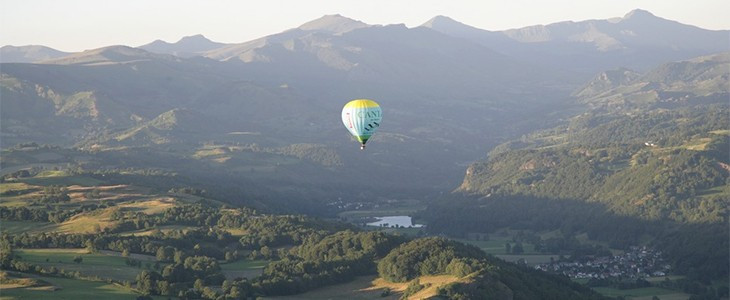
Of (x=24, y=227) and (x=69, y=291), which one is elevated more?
(x=69, y=291)

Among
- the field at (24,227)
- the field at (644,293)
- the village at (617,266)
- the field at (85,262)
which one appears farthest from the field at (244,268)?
the village at (617,266)

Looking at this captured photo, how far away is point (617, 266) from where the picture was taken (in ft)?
575

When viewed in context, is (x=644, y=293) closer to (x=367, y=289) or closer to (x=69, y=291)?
(x=367, y=289)

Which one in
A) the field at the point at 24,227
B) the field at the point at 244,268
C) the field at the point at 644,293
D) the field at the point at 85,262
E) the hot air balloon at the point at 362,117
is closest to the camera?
the field at the point at 85,262

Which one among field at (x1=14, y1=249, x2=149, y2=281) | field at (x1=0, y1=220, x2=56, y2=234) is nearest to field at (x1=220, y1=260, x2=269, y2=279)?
field at (x1=14, y1=249, x2=149, y2=281)

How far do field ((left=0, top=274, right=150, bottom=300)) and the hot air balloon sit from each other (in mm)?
38616

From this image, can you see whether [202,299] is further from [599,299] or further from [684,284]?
[684,284]

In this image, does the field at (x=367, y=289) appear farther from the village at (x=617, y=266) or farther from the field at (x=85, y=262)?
the village at (x=617, y=266)

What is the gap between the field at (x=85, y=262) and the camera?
119250mm

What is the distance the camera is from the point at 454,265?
11644cm

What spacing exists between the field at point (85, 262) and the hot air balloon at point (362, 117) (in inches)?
1240

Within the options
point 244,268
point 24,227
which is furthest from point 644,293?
point 24,227

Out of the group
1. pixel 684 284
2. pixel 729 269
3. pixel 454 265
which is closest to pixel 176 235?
pixel 454 265

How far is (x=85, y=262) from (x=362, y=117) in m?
36.6
